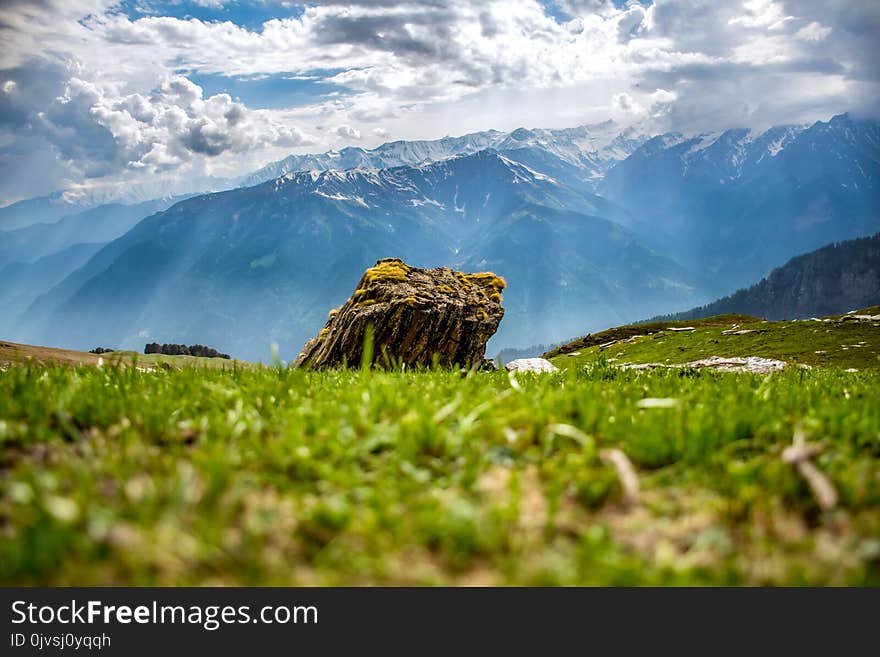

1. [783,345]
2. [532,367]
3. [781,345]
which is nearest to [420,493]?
[532,367]

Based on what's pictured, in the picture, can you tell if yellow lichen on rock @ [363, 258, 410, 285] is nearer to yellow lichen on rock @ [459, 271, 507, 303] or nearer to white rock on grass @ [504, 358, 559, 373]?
yellow lichen on rock @ [459, 271, 507, 303]

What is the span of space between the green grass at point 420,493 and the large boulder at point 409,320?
28.4 m

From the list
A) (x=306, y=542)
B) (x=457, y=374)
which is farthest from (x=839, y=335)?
(x=306, y=542)

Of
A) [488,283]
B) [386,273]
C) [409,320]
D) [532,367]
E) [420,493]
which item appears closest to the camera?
[420,493]

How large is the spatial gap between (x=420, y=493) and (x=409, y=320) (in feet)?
109

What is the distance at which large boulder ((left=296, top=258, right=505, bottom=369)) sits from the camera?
3503 cm

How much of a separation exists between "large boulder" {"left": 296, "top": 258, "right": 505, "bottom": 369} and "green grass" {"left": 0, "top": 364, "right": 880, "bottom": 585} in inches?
1116

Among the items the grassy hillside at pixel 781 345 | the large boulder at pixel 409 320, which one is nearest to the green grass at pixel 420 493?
the large boulder at pixel 409 320

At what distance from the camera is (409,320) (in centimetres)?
3647

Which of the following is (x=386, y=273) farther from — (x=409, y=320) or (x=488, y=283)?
(x=488, y=283)

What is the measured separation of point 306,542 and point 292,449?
1.04 metres

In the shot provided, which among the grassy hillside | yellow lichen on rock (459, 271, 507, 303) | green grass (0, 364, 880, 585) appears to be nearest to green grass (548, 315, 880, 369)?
the grassy hillside
